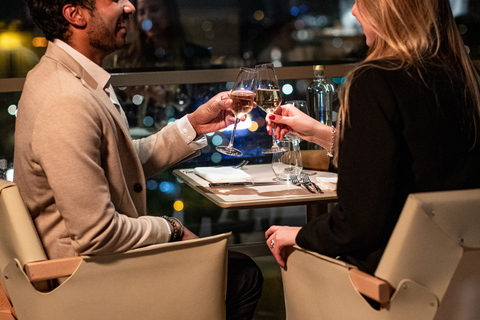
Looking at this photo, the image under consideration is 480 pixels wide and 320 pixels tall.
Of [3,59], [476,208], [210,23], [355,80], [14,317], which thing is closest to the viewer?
[476,208]

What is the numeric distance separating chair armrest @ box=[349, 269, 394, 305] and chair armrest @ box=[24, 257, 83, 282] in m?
0.72

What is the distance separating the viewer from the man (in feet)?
4.41

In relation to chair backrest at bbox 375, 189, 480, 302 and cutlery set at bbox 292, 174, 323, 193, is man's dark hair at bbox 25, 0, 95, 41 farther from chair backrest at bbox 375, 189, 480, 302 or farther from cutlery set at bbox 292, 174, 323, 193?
chair backrest at bbox 375, 189, 480, 302

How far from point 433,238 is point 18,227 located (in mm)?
1034

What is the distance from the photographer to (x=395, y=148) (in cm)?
120

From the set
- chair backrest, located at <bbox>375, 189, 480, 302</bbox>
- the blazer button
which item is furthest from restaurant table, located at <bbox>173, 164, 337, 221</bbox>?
chair backrest, located at <bbox>375, 189, 480, 302</bbox>

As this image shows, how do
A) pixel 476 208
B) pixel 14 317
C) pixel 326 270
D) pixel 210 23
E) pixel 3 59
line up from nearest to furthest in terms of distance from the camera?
1. pixel 476 208
2. pixel 326 270
3. pixel 14 317
4. pixel 3 59
5. pixel 210 23

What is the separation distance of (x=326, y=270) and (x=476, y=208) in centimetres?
41

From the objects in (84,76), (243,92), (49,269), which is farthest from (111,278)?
(243,92)

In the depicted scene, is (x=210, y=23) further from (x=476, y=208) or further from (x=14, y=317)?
(x=476, y=208)

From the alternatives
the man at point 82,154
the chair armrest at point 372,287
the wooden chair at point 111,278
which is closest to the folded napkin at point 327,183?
the man at point 82,154

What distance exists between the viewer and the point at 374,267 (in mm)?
1315

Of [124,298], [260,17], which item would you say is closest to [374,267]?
[124,298]

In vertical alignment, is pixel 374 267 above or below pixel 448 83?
below
